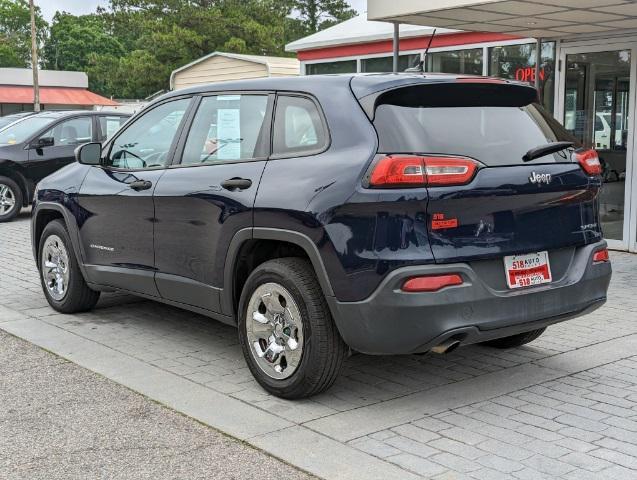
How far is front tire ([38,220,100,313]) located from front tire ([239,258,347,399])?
2.30 m

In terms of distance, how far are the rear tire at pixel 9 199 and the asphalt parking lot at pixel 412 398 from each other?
23.4ft

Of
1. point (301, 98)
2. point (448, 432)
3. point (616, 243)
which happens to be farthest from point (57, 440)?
point (616, 243)

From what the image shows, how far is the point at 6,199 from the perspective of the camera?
13383 mm

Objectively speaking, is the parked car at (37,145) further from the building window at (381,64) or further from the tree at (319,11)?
the tree at (319,11)

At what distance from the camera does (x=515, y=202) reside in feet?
14.4

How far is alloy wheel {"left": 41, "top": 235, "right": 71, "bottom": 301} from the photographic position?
6727mm

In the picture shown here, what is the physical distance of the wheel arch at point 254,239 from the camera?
4.34 m

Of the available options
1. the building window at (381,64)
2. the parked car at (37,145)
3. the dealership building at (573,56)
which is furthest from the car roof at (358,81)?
the parked car at (37,145)

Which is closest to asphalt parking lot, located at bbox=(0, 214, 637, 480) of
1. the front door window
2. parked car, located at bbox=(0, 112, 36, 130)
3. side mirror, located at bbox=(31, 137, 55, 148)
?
the front door window

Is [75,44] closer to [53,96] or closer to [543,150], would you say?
[53,96]

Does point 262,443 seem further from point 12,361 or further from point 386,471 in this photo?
point 12,361

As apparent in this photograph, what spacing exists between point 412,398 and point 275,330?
0.88 m

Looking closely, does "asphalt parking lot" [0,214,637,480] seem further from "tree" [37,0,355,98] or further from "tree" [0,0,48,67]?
"tree" [0,0,48,67]

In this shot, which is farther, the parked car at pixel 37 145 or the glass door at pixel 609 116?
the parked car at pixel 37 145
